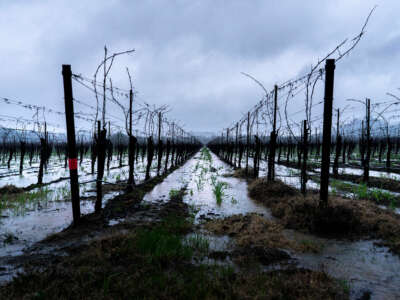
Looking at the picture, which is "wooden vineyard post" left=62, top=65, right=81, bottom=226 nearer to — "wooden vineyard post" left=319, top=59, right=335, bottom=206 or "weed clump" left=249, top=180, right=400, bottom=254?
"weed clump" left=249, top=180, right=400, bottom=254

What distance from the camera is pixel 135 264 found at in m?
3.74

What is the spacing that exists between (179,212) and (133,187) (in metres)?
4.09

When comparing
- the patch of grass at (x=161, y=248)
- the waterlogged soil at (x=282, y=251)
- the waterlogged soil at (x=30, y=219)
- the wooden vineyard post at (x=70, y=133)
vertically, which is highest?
the wooden vineyard post at (x=70, y=133)

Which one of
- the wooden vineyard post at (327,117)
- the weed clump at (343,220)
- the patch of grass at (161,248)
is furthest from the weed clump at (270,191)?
the patch of grass at (161,248)

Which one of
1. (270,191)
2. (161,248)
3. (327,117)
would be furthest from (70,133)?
(270,191)

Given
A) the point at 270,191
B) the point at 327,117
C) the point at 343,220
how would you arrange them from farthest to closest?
1. the point at 270,191
2. the point at 327,117
3. the point at 343,220

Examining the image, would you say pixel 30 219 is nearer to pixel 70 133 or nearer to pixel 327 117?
pixel 70 133

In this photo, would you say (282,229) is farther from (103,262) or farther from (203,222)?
(103,262)

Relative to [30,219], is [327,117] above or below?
above

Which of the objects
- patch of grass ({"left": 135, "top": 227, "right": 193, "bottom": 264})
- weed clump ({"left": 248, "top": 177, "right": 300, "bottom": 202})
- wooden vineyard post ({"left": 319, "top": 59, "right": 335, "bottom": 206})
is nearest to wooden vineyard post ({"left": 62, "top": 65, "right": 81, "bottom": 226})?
patch of grass ({"left": 135, "top": 227, "right": 193, "bottom": 264})

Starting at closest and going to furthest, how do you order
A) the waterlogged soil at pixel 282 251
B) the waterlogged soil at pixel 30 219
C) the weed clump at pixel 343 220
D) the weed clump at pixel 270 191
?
the waterlogged soil at pixel 282 251, the waterlogged soil at pixel 30 219, the weed clump at pixel 343 220, the weed clump at pixel 270 191

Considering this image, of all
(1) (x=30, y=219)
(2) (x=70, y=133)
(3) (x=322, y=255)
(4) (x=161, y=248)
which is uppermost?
(2) (x=70, y=133)

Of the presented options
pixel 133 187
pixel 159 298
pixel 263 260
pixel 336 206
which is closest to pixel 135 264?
pixel 159 298

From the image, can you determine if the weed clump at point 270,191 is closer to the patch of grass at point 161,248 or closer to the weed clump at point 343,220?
the weed clump at point 343,220
